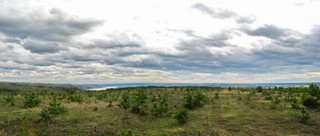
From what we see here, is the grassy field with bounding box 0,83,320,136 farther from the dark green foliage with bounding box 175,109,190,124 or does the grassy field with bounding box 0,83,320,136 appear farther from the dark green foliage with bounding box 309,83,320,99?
the dark green foliage with bounding box 309,83,320,99

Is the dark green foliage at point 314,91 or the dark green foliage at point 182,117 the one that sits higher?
the dark green foliage at point 314,91

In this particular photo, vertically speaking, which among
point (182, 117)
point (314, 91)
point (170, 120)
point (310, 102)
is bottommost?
point (170, 120)

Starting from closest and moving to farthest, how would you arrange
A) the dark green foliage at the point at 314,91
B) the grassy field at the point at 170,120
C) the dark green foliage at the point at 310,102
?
the grassy field at the point at 170,120 → the dark green foliage at the point at 310,102 → the dark green foliage at the point at 314,91

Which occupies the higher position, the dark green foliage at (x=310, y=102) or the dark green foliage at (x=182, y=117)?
the dark green foliage at (x=310, y=102)

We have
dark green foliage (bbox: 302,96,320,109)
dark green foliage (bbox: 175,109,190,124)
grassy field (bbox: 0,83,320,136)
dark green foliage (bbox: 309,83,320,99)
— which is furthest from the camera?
dark green foliage (bbox: 309,83,320,99)

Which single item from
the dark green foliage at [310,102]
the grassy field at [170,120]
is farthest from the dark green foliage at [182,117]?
the dark green foliage at [310,102]

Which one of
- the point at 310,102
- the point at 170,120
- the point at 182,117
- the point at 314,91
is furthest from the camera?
the point at 314,91

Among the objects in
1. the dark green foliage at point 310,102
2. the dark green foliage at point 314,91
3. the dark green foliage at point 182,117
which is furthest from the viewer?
the dark green foliage at point 314,91

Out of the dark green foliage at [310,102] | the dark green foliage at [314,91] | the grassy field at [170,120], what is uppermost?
the dark green foliage at [314,91]

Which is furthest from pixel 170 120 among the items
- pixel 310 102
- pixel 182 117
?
pixel 310 102

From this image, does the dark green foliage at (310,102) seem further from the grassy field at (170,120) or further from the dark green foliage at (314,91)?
the dark green foliage at (314,91)

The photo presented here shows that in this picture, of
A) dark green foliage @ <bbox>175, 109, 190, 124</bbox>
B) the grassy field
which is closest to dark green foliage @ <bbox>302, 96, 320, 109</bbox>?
the grassy field

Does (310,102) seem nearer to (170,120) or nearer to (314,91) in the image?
(314,91)

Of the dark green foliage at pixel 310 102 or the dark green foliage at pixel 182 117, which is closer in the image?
the dark green foliage at pixel 182 117
